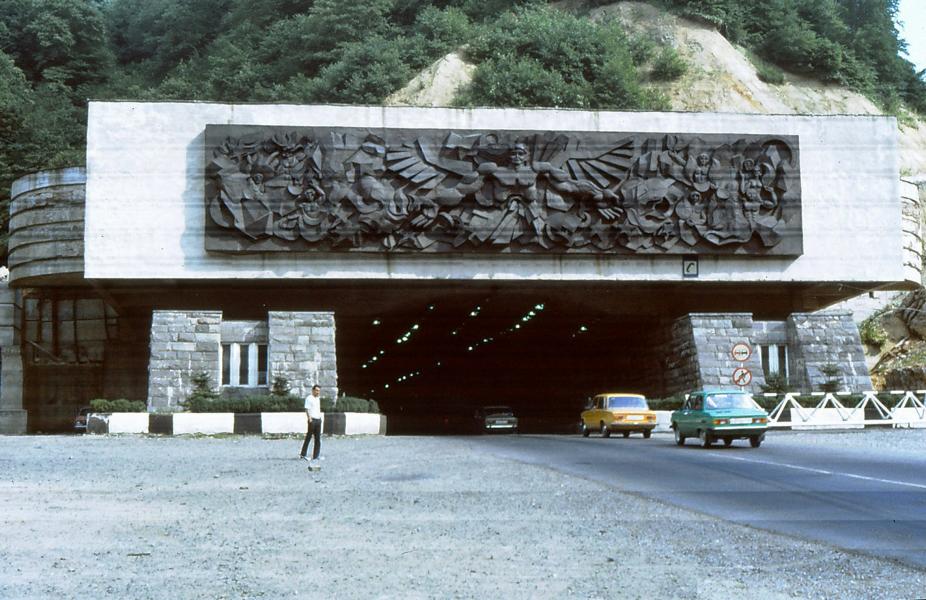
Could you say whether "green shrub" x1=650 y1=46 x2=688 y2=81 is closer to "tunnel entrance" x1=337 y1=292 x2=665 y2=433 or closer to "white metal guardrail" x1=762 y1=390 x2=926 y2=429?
"tunnel entrance" x1=337 y1=292 x2=665 y2=433

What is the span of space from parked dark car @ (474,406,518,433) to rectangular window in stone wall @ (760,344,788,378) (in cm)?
1138

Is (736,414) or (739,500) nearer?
(739,500)

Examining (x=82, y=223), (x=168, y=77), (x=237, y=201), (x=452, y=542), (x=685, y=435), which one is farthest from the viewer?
(x=168, y=77)

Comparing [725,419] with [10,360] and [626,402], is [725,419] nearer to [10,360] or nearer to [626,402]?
[626,402]

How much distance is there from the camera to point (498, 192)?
51438 mm

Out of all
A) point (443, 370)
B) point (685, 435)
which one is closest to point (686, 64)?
point (443, 370)

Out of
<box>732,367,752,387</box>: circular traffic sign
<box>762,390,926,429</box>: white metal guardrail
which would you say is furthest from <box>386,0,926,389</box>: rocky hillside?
<box>762,390,926,429</box>: white metal guardrail

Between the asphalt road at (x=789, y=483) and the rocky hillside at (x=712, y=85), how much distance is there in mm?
57375

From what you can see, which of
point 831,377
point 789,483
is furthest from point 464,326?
point 789,483

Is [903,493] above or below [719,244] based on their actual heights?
below

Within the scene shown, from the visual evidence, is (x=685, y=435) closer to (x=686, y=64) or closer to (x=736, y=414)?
(x=736, y=414)

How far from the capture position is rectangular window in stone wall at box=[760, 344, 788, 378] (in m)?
52.3

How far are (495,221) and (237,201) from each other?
10.8 m

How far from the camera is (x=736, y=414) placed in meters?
31.4
